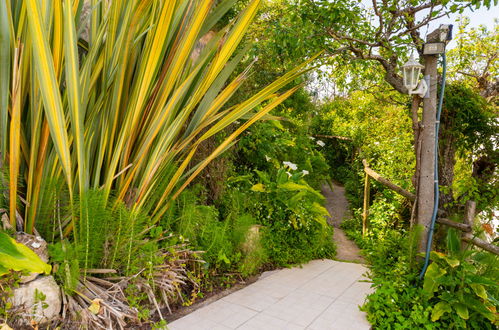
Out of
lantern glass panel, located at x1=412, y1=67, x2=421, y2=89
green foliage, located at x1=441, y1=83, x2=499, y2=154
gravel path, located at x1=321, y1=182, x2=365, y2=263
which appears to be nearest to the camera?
lantern glass panel, located at x1=412, y1=67, x2=421, y2=89

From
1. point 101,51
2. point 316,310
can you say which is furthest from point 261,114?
point 316,310

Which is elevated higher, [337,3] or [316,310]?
[337,3]

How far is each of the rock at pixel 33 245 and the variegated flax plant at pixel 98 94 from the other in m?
0.10

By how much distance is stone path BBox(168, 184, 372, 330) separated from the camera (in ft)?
6.67

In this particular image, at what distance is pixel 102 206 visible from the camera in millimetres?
1663

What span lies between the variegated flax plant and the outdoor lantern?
34.3 inches

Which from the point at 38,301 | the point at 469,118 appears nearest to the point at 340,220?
the point at 469,118

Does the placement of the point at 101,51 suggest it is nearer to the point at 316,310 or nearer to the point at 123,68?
the point at 123,68

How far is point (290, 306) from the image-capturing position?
2.31 m

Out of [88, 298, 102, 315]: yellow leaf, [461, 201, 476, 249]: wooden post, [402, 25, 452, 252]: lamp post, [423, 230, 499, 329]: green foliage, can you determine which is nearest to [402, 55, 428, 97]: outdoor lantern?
[402, 25, 452, 252]: lamp post

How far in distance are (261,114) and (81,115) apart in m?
1.00

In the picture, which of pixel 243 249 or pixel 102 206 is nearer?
pixel 102 206

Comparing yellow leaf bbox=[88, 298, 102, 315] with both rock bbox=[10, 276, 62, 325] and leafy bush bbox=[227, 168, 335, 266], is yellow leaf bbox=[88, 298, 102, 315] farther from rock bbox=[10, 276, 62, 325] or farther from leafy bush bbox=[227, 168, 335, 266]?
leafy bush bbox=[227, 168, 335, 266]

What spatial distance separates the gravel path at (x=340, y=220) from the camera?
14.4 feet
